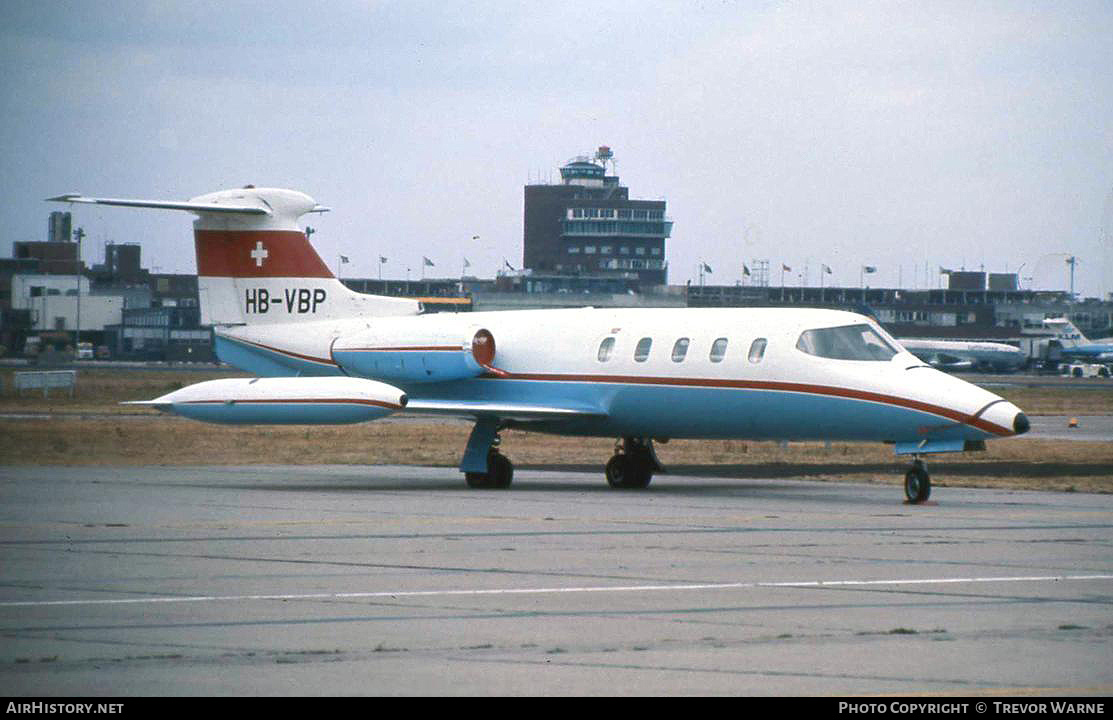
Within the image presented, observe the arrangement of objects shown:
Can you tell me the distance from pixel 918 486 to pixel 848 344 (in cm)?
261

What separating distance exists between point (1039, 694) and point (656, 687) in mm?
2205

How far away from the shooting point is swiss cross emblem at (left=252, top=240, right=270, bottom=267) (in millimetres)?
31547

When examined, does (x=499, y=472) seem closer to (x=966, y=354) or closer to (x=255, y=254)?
(x=255, y=254)

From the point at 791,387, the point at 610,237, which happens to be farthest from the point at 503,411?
the point at 610,237

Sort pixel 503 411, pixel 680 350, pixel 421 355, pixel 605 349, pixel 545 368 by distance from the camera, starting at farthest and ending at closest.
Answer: pixel 421 355
pixel 545 368
pixel 605 349
pixel 503 411
pixel 680 350

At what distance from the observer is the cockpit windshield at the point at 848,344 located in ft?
81.3

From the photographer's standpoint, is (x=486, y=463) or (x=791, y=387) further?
(x=486, y=463)

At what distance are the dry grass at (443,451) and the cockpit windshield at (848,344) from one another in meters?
4.85

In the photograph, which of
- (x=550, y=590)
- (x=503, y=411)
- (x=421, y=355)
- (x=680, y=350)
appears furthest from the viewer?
(x=421, y=355)

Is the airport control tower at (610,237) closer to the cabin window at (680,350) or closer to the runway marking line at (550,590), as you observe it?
the cabin window at (680,350)

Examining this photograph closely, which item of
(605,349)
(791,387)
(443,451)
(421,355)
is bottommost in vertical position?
(443,451)

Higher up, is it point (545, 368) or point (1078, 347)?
point (1078, 347)

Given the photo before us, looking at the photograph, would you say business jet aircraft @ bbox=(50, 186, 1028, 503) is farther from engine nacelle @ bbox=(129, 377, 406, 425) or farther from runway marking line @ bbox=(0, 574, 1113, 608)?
runway marking line @ bbox=(0, 574, 1113, 608)

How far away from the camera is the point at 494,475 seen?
27.6 m
